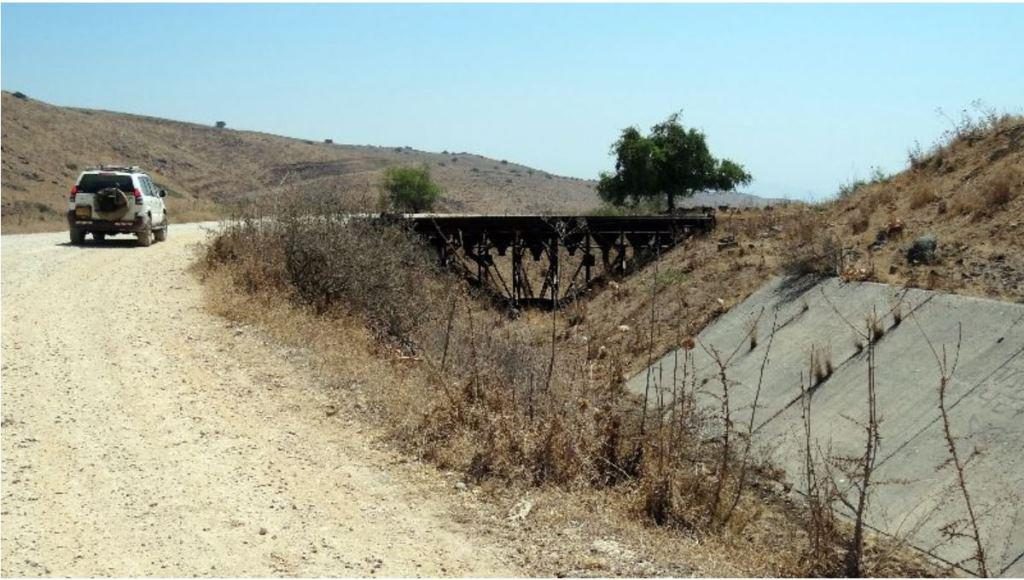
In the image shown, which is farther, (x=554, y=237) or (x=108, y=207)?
(x=554, y=237)

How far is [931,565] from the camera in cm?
954

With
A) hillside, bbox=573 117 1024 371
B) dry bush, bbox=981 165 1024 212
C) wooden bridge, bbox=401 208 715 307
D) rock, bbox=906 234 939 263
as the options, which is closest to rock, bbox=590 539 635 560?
hillside, bbox=573 117 1024 371

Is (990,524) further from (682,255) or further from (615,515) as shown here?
(682,255)

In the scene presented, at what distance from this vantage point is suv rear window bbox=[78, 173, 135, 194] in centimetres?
2581

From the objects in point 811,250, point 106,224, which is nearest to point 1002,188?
point 811,250

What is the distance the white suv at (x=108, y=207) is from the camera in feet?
84.1

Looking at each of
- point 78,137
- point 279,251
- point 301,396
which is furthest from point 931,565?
point 78,137

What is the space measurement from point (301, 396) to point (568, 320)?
15.9 m

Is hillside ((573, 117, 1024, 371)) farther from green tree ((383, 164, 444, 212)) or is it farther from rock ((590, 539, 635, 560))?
green tree ((383, 164, 444, 212))

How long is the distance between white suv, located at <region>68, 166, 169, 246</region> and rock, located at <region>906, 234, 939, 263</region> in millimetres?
18351

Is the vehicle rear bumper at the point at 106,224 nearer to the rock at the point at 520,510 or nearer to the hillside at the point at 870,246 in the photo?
the hillside at the point at 870,246

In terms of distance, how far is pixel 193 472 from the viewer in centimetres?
837

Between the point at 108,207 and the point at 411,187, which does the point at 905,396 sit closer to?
the point at 108,207

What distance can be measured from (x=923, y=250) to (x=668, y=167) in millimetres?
26677
